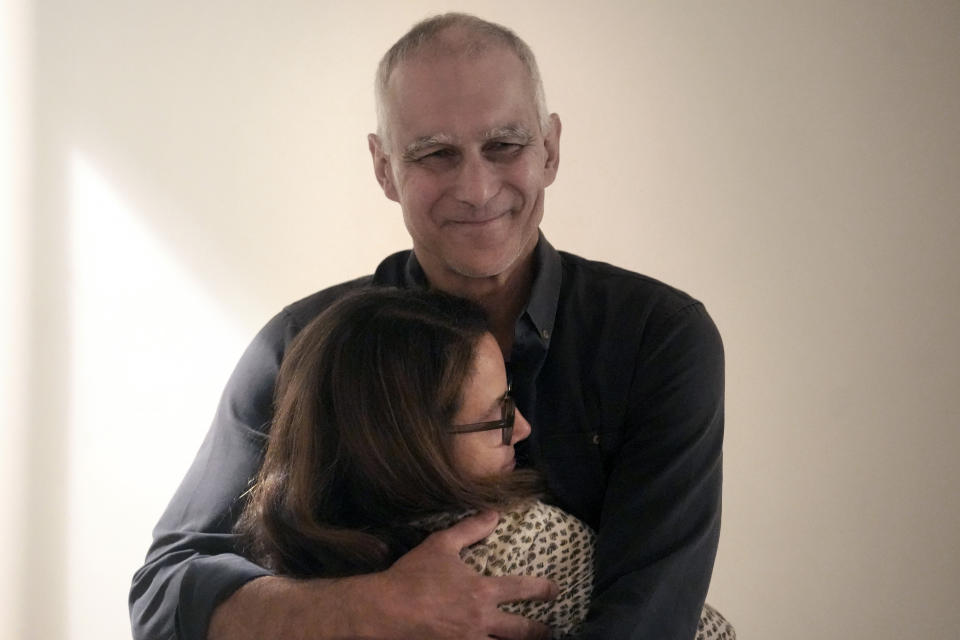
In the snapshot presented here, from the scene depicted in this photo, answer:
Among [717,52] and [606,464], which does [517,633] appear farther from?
[717,52]

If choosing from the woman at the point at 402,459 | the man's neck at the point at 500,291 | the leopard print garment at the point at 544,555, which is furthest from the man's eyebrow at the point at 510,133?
the leopard print garment at the point at 544,555

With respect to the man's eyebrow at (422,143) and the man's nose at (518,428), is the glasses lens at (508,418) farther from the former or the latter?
the man's eyebrow at (422,143)

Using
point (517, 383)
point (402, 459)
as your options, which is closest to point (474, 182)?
point (517, 383)

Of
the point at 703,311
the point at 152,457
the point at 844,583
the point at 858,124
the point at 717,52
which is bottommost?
the point at 844,583

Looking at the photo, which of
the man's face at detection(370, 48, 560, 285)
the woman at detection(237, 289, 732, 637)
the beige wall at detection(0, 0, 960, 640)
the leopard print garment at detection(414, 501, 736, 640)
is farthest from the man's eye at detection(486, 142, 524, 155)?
the beige wall at detection(0, 0, 960, 640)

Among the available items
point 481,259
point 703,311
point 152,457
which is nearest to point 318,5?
point 152,457

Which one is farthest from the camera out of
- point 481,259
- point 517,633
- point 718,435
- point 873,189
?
point 873,189

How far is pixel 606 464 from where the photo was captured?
191cm

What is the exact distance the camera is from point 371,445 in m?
1.57

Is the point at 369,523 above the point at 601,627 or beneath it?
above

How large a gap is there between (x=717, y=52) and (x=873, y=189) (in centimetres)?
64

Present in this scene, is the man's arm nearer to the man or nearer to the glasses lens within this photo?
the man

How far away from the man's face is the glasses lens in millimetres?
388

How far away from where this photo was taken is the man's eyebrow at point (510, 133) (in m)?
1.94
